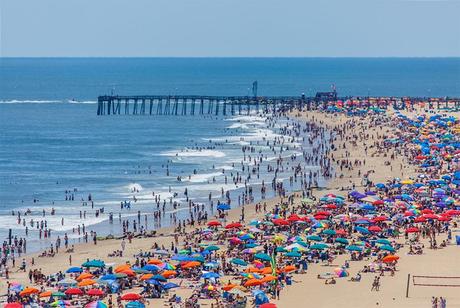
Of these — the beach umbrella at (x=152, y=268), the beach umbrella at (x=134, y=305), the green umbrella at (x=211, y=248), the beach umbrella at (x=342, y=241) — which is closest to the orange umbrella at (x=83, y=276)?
the beach umbrella at (x=152, y=268)

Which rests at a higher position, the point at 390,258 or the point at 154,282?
the point at 390,258

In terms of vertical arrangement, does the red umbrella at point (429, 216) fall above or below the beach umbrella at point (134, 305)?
above

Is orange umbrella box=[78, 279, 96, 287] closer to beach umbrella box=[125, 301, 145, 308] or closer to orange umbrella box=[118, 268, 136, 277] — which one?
orange umbrella box=[118, 268, 136, 277]

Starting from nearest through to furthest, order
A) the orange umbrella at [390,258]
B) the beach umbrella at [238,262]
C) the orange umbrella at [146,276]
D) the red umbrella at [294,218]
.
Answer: the orange umbrella at [146,276] < the beach umbrella at [238,262] < the orange umbrella at [390,258] < the red umbrella at [294,218]

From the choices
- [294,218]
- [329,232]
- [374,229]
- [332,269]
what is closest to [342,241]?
[329,232]

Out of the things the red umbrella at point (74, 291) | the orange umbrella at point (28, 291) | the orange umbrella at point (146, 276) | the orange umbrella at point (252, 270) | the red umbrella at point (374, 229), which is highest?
the red umbrella at point (374, 229)

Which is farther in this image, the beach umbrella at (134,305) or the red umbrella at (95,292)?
the red umbrella at (95,292)

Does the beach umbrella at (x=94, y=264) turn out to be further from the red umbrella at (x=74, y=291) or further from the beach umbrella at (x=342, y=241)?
the beach umbrella at (x=342, y=241)

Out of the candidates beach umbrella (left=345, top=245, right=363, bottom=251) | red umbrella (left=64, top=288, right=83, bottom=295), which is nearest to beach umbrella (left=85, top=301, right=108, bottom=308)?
red umbrella (left=64, top=288, right=83, bottom=295)

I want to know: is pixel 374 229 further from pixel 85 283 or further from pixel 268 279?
pixel 85 283

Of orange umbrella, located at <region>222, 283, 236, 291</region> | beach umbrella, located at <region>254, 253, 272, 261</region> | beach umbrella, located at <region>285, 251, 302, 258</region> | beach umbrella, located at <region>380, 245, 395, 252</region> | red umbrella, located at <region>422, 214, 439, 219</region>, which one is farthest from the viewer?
red umbrella, located at <region>422, 214, 439, 219</region>

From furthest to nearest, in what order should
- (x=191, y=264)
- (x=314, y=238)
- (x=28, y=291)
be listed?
(x=314, y=238), (x=191, y=264), (x=28, y=291)

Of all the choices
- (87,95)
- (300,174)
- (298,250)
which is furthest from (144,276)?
(87,95)
